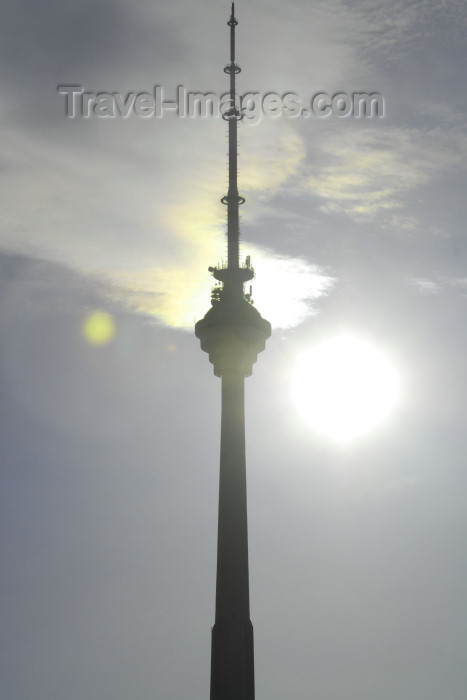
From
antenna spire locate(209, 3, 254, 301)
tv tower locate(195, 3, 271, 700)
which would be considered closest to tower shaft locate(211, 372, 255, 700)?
tv tower locate(195, 3, 271, 700)

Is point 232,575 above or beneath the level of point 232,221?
beneath

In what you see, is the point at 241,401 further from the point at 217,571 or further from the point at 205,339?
the point at 217,571

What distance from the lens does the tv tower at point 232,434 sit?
281 ft

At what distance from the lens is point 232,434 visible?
3738 inches

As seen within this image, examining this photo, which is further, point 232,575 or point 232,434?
point 232,434

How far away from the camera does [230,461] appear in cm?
9369

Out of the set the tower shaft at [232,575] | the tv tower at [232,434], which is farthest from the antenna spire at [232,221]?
the tower shaft at [232,575]

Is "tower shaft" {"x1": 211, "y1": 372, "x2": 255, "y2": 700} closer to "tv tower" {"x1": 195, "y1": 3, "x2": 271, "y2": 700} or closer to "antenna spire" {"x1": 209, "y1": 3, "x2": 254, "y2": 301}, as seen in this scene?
"tv tower" {"x1": 195, "y1": 3, "x2": 271, "y2": 700}

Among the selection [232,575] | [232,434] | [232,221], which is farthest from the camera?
[232,221]

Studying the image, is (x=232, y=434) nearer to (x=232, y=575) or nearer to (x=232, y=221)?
(x=232, y=575)

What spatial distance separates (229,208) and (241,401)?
93.5 ft

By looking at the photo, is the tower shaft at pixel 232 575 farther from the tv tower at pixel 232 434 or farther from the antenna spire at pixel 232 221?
the antenna spire at pixel 232 221

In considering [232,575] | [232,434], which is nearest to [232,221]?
[232,434]

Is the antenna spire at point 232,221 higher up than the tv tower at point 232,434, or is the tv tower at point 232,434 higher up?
the antenna spire at point 232,221
